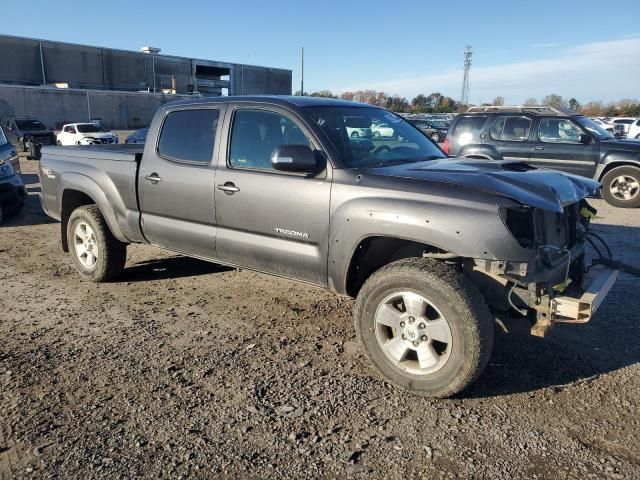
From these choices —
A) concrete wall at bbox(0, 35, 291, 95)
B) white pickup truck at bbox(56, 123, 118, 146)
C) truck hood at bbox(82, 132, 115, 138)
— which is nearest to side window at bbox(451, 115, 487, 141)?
white pickup truck at bbox(56, 123, 118, 146)

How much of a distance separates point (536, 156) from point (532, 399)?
847 cm

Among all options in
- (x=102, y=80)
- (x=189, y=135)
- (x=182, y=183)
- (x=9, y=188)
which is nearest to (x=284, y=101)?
(x=189, y=135)

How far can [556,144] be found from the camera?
10.7m

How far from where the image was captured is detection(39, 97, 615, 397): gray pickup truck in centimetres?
316

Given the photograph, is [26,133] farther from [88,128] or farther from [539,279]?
[539,279]

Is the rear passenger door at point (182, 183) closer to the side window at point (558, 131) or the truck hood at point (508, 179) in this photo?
the truck hood at point (508, 179)

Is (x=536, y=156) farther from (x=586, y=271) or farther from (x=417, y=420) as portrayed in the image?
(x=417, y=420)

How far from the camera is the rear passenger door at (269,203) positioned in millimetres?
3801

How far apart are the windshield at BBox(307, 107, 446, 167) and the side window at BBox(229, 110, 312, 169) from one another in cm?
23

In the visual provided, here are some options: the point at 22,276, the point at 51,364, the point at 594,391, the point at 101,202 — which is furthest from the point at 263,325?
the point at 22,276

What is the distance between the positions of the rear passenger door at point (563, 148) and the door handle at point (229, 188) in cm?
829

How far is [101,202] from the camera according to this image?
17.3 ft

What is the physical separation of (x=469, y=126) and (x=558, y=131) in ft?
5.74

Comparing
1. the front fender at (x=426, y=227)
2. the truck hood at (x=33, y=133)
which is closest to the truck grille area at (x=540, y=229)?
the front fender at (x=426, y=227)
